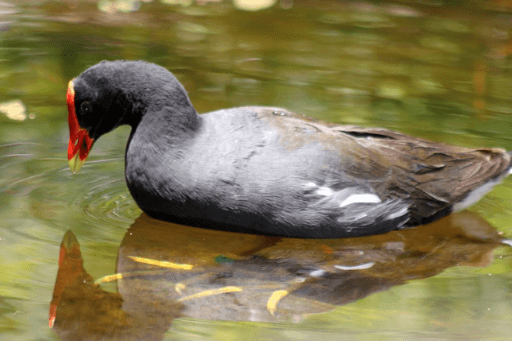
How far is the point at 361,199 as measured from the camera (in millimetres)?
→ 4070

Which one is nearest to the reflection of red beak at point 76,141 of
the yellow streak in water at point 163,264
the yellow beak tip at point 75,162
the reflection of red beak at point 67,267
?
the yellow beak tip at point 75,162

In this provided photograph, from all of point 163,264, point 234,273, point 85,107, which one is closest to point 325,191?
point 234,273

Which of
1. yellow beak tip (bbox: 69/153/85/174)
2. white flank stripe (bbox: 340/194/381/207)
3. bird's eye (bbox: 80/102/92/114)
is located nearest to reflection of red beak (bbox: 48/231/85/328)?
yellow beak tip (bbox: 69/153/85/174)

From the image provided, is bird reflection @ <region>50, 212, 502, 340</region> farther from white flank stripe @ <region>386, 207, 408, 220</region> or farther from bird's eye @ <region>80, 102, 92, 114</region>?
bird's eye @ <region>80, 102, 92, 114</region>

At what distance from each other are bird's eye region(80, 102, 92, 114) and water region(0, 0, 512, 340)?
0.59 metres

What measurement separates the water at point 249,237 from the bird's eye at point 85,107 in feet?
1.92

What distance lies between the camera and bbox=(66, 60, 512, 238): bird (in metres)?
3.85

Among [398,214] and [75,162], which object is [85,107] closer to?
[75,162]

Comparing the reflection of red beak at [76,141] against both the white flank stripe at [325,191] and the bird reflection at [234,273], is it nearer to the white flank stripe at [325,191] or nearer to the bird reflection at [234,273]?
the bird reflection at [234,273]

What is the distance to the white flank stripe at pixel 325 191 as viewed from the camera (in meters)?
3.93

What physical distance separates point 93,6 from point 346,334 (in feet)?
21.0

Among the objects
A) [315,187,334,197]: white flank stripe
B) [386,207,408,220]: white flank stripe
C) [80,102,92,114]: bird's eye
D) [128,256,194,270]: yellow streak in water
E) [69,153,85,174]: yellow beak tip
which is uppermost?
[80,102,92,114]: bird's eye

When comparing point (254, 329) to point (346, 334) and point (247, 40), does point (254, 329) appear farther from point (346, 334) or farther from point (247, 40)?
point (247, 40)

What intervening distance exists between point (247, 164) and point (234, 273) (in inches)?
21.8
